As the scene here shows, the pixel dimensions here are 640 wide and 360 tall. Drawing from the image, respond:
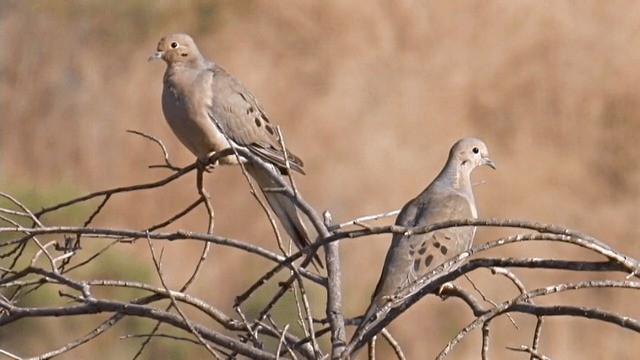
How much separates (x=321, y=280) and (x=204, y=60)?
2457 millimetres

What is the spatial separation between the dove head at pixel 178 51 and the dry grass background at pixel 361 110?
10517 mm

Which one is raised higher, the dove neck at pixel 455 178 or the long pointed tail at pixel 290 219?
the dove neck at pixel 455 178

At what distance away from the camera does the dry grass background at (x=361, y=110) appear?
17.6 m

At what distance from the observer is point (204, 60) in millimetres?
5297

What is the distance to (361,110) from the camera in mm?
19844

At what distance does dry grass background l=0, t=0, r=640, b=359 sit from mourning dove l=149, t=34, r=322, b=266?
34.6ft

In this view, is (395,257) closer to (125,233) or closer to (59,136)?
(125,233)

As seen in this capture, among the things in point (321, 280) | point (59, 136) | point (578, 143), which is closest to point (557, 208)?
point (578, 143)

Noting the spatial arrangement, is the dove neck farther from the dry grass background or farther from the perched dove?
the dry grass background

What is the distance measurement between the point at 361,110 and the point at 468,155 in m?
15.0

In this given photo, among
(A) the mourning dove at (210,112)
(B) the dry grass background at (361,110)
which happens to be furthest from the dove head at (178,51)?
(B) the dry grass background at (361,110)

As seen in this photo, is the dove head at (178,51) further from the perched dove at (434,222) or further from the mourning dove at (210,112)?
the perched dove at (434,222)

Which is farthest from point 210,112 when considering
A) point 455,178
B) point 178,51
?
point 455,178

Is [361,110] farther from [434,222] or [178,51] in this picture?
[434,222]
